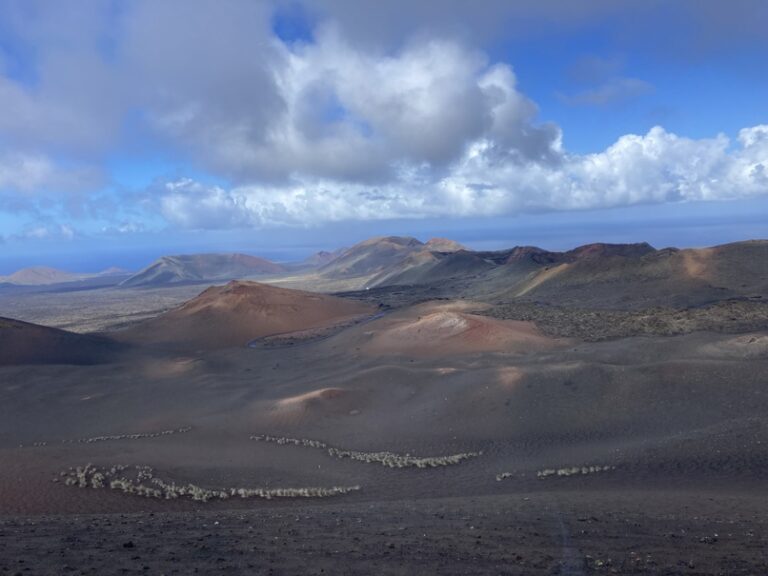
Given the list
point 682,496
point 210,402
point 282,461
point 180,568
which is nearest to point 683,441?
point 682,496

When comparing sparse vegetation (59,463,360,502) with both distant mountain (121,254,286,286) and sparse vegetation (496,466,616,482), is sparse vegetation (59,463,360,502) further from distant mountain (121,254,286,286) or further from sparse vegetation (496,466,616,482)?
distant mountain (121,254,286,286)

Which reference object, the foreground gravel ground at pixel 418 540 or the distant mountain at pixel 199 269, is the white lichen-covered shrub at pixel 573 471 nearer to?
the foreground gravel ground at pixel 418 540

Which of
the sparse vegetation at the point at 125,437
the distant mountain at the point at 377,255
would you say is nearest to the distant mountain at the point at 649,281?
the sparse vegetation at the point at 125,437

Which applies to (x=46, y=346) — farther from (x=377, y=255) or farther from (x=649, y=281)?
(x=377, y=255)

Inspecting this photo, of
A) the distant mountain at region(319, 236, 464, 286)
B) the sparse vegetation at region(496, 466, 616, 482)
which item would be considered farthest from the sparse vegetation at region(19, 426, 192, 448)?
the distant mountain at region(319, 236, 464, 286)

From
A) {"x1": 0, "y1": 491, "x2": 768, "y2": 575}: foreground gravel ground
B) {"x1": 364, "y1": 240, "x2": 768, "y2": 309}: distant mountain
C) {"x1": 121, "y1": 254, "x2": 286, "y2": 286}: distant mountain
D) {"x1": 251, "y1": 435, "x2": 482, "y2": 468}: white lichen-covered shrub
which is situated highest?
{"x1": 121, "y1": 254, "x2": 286, "y2": 286}: distant mountain
